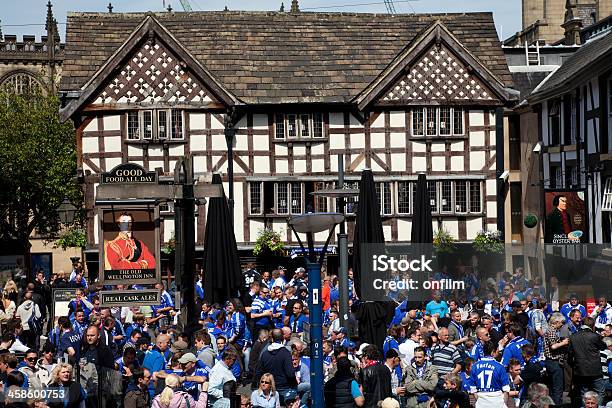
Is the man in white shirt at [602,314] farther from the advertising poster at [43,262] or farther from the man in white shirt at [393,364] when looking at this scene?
the advertising poster at [43,262]

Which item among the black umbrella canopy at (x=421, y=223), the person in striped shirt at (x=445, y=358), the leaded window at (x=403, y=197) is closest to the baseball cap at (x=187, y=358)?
the person in striped shirt at (x=445, y=358)

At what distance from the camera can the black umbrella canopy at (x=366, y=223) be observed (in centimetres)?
2485

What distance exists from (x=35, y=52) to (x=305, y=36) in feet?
160

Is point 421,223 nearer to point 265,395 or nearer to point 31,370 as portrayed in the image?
point 265,395

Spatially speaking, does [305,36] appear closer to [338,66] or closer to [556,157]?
[338,66]

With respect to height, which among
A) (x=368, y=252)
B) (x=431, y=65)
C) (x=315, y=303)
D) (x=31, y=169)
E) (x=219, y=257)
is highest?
(x=431, y=65)

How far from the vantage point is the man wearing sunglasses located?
1609 cm

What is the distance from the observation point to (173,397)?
1533 cm

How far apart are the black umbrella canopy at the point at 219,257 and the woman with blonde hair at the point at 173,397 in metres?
10.4

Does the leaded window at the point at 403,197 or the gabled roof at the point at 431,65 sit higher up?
the gabled roof at the point at 431,65

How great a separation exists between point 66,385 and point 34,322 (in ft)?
33.8

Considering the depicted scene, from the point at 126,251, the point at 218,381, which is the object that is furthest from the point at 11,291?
the point at 218,381

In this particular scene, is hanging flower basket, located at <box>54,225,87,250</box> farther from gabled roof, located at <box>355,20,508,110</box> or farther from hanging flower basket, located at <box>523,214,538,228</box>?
hanging flower basket, located at <box>523,214,538,228</box>

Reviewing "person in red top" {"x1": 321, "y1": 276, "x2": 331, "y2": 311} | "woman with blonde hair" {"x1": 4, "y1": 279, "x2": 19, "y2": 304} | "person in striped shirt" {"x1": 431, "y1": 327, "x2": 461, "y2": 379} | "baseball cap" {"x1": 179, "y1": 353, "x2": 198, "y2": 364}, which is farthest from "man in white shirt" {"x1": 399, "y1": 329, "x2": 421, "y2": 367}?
"woman with blonde hair" {"x1": 4, "y1": 279, "x2": 19, "y2": 304}
